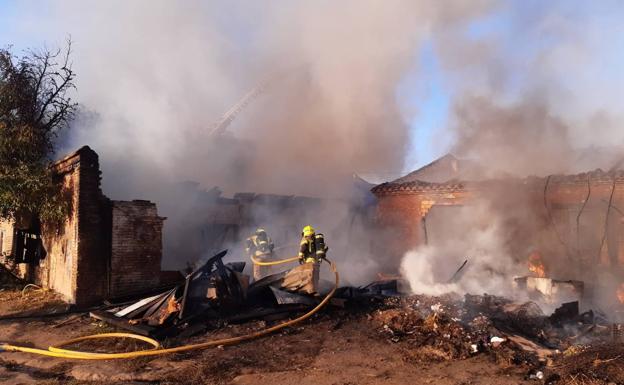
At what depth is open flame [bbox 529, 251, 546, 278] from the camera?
11.9 m

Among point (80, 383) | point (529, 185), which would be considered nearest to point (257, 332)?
point (80, 383)

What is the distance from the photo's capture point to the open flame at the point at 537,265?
11.9 meters

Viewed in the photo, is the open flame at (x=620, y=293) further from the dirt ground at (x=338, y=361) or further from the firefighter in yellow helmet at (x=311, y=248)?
the firefighter in yellow helmet at (x=311, y=248)

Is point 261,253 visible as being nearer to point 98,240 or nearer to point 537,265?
point 98,240

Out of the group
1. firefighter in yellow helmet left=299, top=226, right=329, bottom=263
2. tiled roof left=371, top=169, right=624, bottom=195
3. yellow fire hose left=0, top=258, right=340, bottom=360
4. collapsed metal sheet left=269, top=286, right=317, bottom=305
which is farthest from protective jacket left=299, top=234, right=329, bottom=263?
tiled roof left=371, top=169, right=624, bottom=195

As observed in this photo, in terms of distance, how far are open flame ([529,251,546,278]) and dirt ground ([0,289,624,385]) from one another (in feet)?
19.4

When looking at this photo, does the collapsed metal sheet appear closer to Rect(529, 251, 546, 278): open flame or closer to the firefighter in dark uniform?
the firefighter in dark uniform

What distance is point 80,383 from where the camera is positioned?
5414 mm

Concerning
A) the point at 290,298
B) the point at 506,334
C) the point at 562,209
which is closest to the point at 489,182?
the point at 562,209

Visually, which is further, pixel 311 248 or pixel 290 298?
pixel 311 248

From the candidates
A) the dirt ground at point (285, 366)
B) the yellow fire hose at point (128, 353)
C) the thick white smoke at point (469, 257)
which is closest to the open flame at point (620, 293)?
the thick white smoke at point (469, 257)

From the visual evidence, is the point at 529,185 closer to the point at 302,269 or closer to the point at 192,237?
the point at 302,269

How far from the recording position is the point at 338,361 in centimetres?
598

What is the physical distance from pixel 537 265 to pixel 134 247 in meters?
9.82
